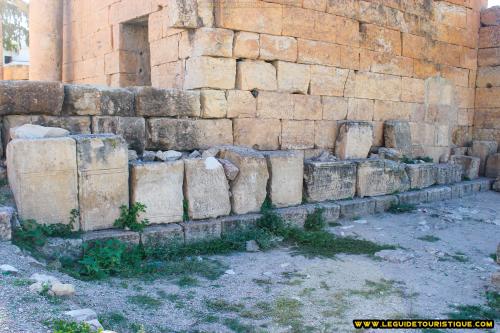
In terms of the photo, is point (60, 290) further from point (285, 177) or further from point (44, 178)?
point (285, 177)

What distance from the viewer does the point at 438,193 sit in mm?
9602

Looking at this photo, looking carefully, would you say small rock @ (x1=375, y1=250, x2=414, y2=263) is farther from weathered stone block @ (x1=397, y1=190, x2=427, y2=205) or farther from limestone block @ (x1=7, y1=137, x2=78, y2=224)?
limestone block @ (x1=7, y1=137, x2=78, y2=224)

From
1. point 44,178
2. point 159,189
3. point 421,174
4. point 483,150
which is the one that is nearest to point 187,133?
point 159,189

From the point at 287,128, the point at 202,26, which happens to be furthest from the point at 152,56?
the point at 287,128

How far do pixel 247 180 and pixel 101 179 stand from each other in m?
2.03

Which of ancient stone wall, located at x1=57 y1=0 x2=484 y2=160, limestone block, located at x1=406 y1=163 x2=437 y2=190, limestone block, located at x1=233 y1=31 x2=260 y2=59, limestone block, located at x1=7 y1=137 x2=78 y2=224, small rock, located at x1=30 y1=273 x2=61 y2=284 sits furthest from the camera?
limestone block, located at x1=406 y1=163 x2=437 y2=190

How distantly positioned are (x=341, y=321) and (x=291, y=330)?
470 mm

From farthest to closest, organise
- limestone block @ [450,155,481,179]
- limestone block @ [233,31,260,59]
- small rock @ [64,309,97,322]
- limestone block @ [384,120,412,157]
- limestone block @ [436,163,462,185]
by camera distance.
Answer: limestone block @ [450,155,481,179] → limestone block @ [436,163,462,185] → limestone block @ [384,120,412,157] → limestone block @ [233,31,260,59] → small rock @ [64,309,97,322]

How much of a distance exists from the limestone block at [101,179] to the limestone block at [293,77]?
3315 mm

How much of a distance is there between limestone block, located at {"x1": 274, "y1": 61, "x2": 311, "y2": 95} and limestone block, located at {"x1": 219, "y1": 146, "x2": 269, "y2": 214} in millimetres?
1695

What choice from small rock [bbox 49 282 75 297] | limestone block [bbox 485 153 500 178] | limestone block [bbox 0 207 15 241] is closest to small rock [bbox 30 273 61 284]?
small rock [bbox 49 282 75 297]

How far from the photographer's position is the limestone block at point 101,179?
5434 mm

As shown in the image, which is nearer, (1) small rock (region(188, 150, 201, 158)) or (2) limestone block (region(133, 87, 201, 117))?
(2) limestone block (region(133, 87, 201, 117))

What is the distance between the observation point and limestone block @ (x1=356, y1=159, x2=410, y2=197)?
27.5 ft
